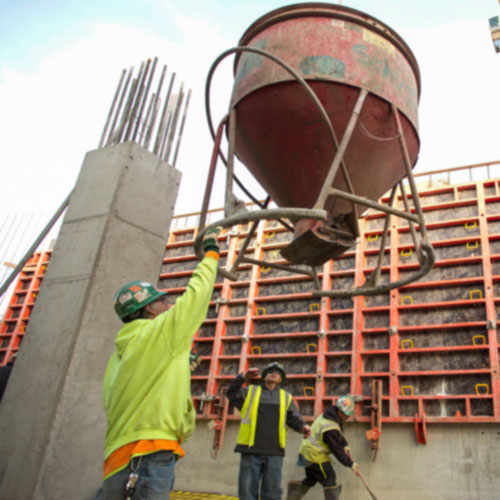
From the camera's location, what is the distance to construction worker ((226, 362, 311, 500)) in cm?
403

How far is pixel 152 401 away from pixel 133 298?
518 mm

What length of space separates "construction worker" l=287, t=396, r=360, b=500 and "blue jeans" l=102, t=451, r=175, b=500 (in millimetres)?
3434

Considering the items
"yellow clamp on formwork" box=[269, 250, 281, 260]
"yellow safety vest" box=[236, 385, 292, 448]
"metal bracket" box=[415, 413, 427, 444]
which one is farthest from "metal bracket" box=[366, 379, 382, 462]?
"yellow clamp on formwork" box=[269, 250, 281, 260]

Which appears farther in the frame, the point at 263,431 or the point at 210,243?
the point at 263,431

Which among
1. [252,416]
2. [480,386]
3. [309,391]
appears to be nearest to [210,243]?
[252,416]

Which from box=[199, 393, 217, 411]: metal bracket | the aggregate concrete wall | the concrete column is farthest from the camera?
box=[199, 393, 217, 411]: metal bracket

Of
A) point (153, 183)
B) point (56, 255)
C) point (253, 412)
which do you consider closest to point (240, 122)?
point (153, 183)

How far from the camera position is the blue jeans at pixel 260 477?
3985 millimetres

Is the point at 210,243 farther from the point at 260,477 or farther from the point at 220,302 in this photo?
the point at 220,302

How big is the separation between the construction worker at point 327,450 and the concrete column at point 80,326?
2301 millimetres

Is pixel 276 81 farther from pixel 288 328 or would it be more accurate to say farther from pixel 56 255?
pixel 288 328

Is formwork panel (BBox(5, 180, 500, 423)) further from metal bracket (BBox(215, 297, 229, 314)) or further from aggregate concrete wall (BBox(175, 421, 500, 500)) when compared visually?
aggregate concrete wall (BBox(175, 421, 500, 500))

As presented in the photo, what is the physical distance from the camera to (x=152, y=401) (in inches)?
74.2

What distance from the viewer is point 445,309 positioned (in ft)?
21.3
